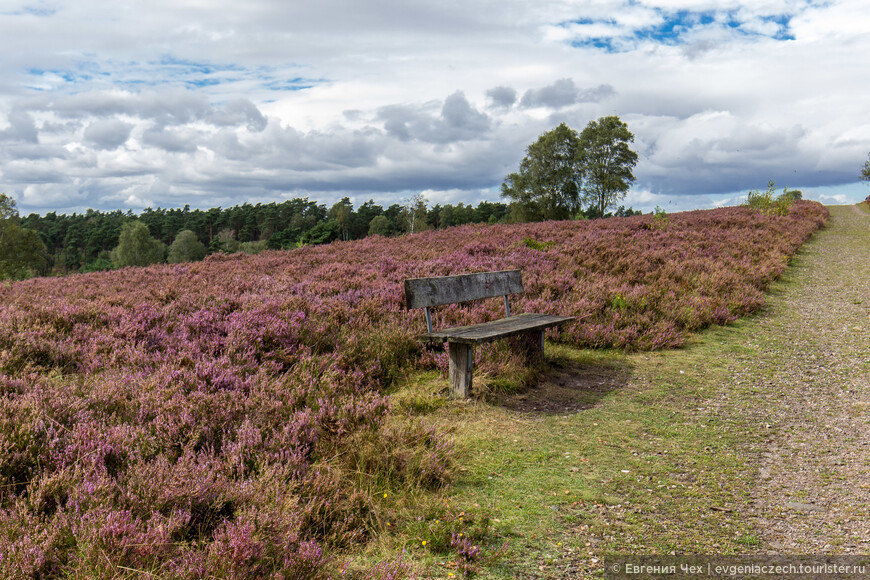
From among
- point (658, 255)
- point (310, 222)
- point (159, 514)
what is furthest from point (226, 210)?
point (159, 514)

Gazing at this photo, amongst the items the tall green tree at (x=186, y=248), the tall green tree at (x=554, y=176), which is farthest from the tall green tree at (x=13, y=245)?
the tall green tree at (x=554, y=176)

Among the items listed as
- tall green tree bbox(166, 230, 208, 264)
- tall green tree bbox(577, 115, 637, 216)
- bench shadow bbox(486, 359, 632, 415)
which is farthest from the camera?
tall green tree bbox(166, 230, 208, 264)

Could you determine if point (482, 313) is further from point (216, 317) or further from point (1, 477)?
point (1, 477)

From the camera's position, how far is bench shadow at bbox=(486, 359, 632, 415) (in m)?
5.86

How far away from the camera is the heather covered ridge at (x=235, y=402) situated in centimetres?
256

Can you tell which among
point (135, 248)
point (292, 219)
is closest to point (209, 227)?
point (292, 219)

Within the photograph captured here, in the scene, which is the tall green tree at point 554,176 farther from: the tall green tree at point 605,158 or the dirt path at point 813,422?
the dirt path at point 813,422

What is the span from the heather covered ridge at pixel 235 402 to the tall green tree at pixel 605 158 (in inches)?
2058

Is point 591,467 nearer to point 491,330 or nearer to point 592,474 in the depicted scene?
point 592,474

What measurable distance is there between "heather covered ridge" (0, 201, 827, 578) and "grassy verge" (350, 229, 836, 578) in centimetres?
27

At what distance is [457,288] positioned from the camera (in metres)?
6.78

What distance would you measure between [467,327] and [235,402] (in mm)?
3027

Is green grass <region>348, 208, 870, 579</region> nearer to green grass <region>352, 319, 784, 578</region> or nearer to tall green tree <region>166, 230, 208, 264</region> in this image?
green grass <region>352, 319, 784, 578</region>

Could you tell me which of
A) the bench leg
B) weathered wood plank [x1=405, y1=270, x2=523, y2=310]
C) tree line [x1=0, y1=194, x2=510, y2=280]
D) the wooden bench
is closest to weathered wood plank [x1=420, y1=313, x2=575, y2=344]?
the wooden bench
